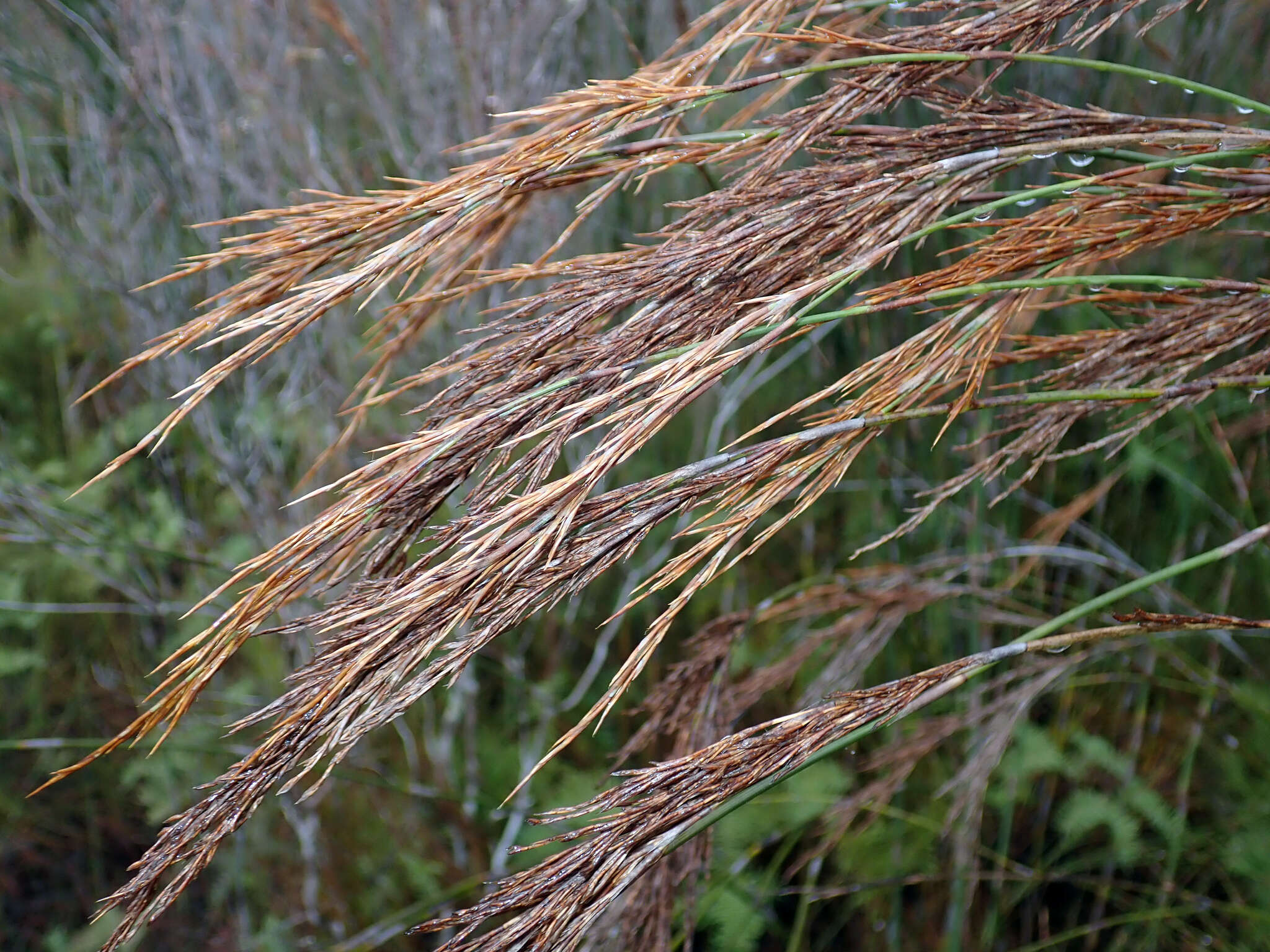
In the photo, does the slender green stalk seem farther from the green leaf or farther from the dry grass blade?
the green leaf

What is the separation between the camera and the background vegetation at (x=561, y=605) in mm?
1835

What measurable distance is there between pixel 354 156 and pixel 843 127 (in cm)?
230

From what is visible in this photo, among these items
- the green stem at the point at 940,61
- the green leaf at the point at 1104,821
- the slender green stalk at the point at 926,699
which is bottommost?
the green leaf at the point at 1104,821

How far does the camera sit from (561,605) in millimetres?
2582

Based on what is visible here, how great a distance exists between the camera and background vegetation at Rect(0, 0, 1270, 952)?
183 cm

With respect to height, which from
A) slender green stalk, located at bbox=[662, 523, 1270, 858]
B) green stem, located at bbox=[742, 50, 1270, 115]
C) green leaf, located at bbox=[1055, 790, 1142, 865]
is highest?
green stem, located at bbox=[742, 50, 1270, 115]

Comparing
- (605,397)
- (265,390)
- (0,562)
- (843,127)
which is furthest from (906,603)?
(0,562)

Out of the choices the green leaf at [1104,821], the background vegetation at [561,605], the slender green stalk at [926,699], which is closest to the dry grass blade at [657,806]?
A: the slender green stalk at [926,699]

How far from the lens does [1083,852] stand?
6.84 ft

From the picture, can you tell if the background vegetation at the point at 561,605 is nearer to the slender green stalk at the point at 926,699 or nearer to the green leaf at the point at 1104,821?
the green leaf at the point at 1104,821

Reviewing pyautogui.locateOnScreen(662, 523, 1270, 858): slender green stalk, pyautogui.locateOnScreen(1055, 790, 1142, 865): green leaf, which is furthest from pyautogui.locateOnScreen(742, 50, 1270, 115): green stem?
pyautogui.locateOnScreen(1055, 790, 1142, 865): green leaf

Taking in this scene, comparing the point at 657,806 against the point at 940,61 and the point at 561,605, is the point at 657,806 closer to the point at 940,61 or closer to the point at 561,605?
the point at 940,61

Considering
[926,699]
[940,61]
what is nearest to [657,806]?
[926,699]

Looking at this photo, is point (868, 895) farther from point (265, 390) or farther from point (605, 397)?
point (265, 390)
